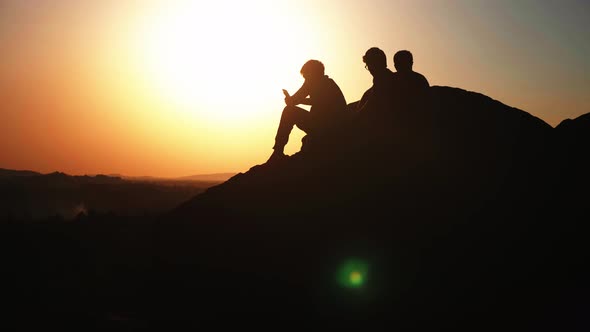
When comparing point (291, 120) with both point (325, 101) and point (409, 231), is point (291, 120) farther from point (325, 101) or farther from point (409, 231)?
point (409, 231)

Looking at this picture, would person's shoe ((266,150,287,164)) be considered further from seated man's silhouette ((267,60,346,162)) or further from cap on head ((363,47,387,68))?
cap on head ((363,47,387,68))

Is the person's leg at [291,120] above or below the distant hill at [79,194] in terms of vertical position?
above

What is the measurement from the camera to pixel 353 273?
33.9 ft

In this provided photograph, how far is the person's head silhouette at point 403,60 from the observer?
11.3 m

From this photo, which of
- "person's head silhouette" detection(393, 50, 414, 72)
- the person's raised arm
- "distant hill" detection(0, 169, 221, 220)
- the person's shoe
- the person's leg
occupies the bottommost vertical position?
"distant hill" detection(0, 169, 221, 220)

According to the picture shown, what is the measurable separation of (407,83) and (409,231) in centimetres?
341

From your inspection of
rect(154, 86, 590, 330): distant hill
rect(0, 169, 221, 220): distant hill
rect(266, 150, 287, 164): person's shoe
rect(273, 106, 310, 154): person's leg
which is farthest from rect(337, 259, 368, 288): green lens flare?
rect(0, 169, 221, 220): distant hill

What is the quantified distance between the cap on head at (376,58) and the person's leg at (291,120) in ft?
7.58

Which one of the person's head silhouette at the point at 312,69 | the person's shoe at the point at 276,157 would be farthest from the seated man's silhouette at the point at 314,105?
the person's shoe at the point at 276,157

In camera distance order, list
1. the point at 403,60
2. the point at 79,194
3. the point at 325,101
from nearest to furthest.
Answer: the point at 403,60 < the point at 325,101 < the point at 79,194

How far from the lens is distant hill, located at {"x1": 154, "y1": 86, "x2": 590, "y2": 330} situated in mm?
10156

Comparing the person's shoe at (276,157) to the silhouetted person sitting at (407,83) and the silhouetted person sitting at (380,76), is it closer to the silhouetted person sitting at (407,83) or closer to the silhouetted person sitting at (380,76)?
the silhouetted person sitting at (380,76)

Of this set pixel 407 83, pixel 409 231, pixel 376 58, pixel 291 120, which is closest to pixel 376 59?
pixel 376 58

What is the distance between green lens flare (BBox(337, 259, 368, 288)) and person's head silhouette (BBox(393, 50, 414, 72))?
4474 mm
